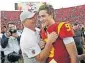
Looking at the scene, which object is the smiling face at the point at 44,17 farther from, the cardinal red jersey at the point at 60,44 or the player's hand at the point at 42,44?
the player's hand at the point at 42,44

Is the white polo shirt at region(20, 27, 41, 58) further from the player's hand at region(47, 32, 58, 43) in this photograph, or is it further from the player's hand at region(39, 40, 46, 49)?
the player's hand at region(47, 32, 58, 43)

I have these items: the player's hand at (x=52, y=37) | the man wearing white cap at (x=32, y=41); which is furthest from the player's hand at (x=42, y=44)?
the player's hand at (x=52, y=37)

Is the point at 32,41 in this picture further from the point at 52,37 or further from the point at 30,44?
the point at 52,37

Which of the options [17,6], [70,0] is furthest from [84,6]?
[17,6]

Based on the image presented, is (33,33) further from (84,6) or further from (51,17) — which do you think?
(84,6)

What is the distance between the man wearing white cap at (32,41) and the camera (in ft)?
6.98

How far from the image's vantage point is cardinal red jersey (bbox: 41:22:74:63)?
6.78 feet

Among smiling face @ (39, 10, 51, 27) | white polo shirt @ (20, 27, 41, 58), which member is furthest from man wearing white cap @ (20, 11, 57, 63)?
smiling face @ (39, 10, 51, 27)

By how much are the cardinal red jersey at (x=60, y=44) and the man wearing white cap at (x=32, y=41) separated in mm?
43

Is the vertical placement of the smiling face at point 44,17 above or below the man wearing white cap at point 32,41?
above

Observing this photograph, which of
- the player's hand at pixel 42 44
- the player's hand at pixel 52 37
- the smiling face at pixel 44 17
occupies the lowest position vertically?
the player's hand at pixel 42 44

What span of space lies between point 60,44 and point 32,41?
27 cm

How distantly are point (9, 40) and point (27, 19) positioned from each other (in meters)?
4.45

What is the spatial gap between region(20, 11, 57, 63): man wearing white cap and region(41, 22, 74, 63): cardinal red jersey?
0.04 m
